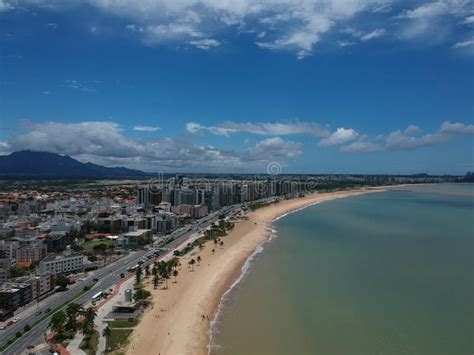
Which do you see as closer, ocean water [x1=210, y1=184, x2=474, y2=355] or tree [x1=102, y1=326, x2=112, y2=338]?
ocean water [x1=210, y1=184, x2=474, y2=355]

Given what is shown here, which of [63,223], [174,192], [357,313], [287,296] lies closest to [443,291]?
[357,313]

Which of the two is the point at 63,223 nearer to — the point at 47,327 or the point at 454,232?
the point at 47,327

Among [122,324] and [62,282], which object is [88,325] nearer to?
[122,324]

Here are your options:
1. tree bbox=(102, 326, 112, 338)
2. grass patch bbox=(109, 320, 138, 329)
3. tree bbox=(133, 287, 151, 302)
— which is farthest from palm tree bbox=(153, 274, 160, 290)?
tree bbox=(102, 326, 112, 338)

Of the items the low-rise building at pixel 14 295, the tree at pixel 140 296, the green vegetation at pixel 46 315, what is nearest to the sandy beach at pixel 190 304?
the tree at pixel 140 296

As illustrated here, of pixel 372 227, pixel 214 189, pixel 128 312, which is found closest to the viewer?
pixel 128 312

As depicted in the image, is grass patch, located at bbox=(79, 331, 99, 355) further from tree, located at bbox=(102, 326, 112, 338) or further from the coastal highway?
the coastal highway

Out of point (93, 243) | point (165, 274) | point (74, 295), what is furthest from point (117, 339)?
point (93, 243)
